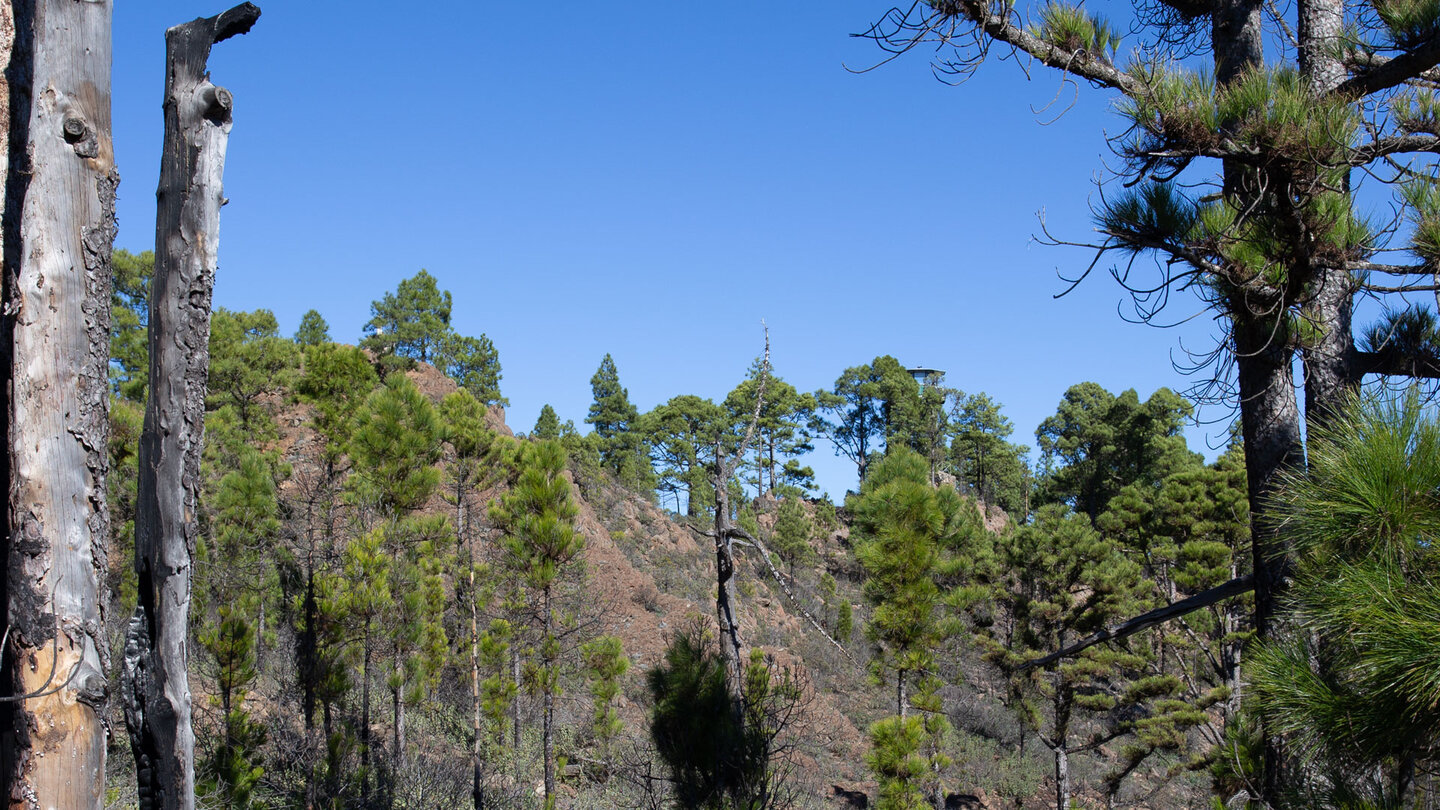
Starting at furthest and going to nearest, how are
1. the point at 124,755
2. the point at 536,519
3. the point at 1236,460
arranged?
the point at 1236,460 < the point at 536,519 < the point at 124,755

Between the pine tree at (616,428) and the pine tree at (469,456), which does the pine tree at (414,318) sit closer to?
the pine tree at (616,428)

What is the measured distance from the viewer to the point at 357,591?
34.2 feet

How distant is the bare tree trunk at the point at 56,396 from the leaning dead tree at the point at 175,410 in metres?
0.16

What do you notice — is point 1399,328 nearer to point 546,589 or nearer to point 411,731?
point 546,589

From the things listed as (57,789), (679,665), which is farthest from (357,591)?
(57,789)

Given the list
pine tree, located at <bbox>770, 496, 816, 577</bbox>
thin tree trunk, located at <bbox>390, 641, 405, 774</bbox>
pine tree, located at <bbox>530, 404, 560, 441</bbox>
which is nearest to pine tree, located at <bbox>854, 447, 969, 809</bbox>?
thin tree trunk, located at <bbox>390, 641, 405, 774</bbox>

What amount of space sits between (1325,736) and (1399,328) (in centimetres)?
212

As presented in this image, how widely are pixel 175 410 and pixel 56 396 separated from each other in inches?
13.8

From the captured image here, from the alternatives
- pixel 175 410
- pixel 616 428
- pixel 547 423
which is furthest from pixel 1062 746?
pixel 616 428

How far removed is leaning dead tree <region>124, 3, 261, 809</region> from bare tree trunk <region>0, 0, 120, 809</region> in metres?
0.16

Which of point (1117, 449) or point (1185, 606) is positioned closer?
point (1185, 606)

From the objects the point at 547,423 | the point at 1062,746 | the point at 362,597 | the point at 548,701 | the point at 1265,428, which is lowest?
the point at 1062,746

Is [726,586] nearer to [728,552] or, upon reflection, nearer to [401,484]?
[728,552]

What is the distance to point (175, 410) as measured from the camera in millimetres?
2795
